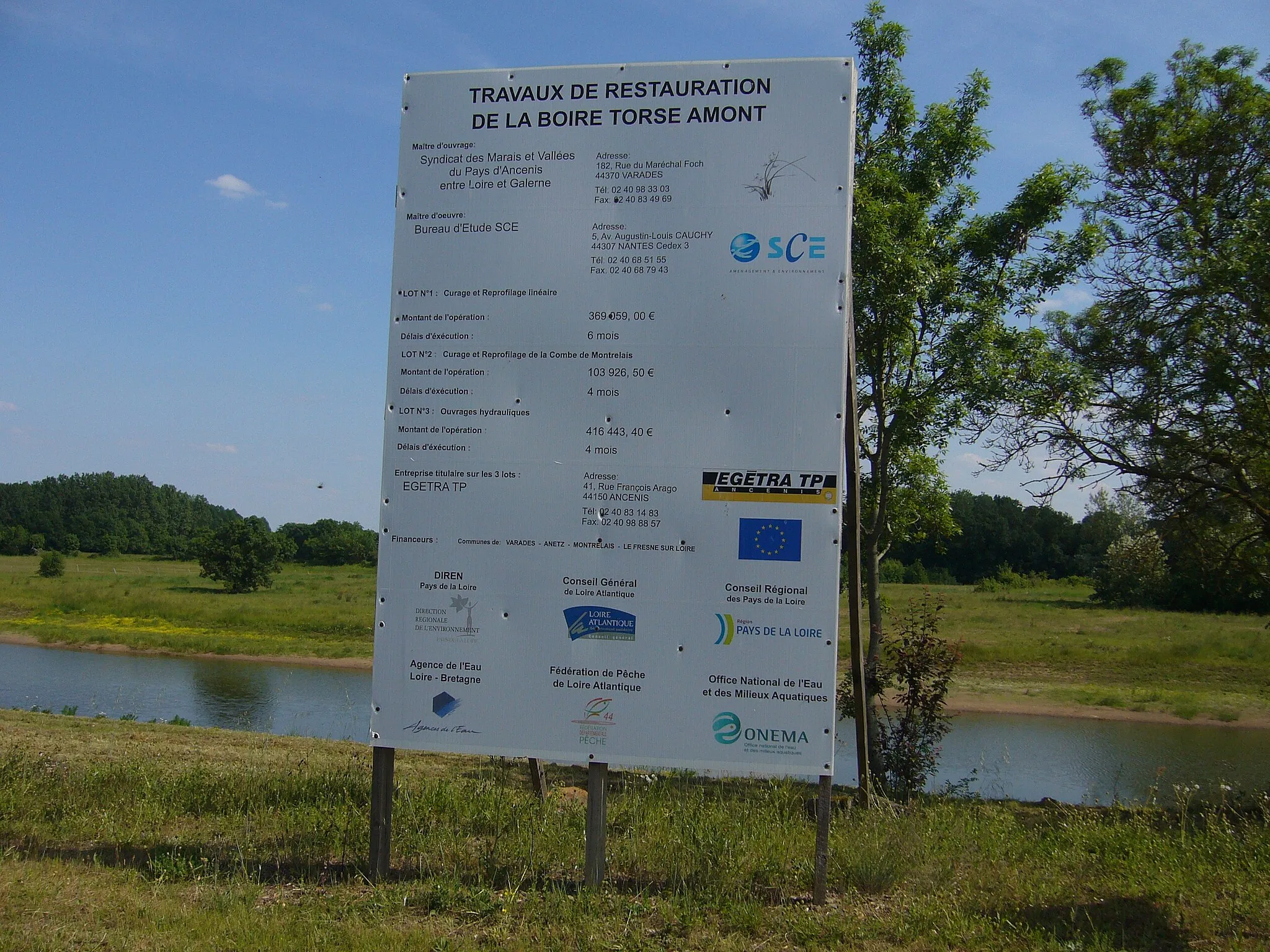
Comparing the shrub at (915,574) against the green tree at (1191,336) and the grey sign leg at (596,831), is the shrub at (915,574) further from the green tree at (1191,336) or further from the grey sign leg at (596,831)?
the grey sign leg at (596,831)

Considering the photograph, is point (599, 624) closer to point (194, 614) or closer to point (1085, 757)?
point (1085, 757)

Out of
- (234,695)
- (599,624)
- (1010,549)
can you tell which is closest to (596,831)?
(599,624)

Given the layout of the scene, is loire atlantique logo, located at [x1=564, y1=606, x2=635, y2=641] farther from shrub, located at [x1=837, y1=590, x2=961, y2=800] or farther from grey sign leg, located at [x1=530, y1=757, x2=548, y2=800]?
shrub, located at [x1=837, y1=590, x2=961, y2=800]

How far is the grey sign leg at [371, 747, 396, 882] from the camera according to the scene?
16.7ft

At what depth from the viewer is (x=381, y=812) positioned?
16.9ft

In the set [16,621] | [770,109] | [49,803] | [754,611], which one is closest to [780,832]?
[754,611]

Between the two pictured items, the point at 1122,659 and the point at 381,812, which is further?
the point at 1122,659

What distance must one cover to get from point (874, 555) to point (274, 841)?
20.9 ft

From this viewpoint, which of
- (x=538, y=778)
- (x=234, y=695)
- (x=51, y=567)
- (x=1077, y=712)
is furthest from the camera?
(x=51, y=567)

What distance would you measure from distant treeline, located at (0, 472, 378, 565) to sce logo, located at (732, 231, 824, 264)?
67.8 meters

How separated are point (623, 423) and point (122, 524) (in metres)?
115

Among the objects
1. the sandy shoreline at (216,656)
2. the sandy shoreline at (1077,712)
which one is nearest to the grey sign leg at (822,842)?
the sandy shoreline at (1077,712)

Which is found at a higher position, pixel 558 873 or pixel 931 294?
pixel 931 294

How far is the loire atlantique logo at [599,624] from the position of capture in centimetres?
492
